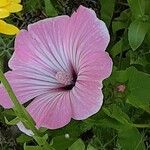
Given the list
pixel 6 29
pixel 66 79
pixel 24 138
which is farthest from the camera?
pixel 24 138

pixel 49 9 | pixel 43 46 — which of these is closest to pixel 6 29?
pixel 43 46

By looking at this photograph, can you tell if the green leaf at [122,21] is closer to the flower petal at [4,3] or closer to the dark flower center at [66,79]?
the dark flower center at [66,79]

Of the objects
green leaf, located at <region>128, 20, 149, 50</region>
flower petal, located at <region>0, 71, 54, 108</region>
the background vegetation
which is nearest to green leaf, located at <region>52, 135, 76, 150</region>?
the background vegetation

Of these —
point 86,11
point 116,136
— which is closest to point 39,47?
point 86,11

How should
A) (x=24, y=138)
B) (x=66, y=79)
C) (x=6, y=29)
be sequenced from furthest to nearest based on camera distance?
(x=24, y=138)
(x=66, y=79)
(x=6, y=29)

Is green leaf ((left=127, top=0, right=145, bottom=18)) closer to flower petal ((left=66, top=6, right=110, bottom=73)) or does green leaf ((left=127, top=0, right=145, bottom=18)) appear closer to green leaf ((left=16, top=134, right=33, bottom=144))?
flower petal ((left=66, top=6, right=110, bottom=73))

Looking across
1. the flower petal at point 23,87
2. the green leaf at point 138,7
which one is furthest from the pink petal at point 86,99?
the green leaf at point 138,7

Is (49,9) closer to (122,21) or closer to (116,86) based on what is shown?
(122,21)
